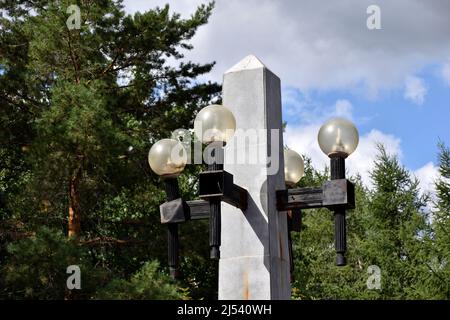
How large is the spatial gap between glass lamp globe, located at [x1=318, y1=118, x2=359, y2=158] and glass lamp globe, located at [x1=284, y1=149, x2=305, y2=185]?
80 cm

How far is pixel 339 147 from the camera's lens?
5.10 metres

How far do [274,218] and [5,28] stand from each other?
42.7 feet

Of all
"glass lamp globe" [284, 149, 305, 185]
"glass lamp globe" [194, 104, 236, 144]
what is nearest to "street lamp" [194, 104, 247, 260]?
"glass lamp globe" [194, 104, 236, 144]

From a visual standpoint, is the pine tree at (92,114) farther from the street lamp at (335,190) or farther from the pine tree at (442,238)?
the street lamp at (335,190)

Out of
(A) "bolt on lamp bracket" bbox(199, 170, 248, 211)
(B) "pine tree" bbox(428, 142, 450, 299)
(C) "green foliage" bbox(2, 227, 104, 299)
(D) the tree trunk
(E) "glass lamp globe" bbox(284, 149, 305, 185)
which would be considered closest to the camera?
(A) "bolt on lamp bracket" bbox(199, 170, 248, 211)

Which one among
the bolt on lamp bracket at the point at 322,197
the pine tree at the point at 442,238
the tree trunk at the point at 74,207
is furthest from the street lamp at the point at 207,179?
the pine tree at the point at 442,238

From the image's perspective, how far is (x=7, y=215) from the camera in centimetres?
1692

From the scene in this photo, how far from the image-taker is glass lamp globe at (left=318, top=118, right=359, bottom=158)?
5.11 metres

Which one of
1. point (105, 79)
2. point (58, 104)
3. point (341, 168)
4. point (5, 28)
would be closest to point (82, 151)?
point (58, 104)

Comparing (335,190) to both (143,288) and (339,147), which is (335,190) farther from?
(143,288)

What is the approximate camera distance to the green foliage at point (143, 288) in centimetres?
1237

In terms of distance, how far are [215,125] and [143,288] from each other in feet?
25.8

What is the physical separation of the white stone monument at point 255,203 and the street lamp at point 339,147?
14.5 inches

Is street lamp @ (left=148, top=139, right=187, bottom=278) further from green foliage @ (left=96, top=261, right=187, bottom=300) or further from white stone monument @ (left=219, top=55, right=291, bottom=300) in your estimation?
green foliage @ (left=96, top=261, right=187, bottom=300)
